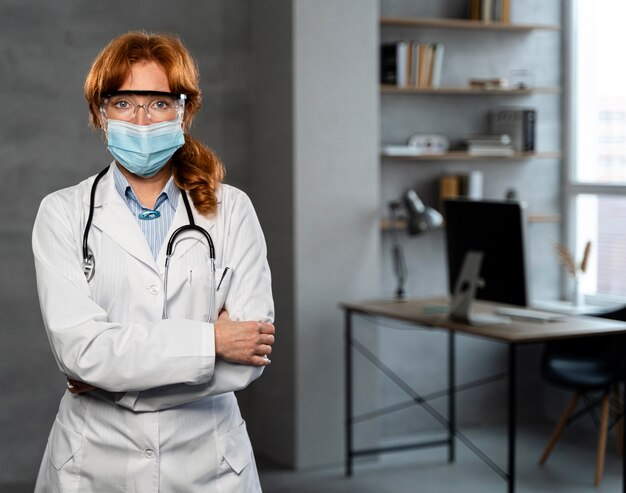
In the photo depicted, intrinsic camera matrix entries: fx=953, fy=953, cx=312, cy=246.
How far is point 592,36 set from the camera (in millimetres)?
5406

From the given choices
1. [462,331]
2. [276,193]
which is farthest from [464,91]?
[462,331]

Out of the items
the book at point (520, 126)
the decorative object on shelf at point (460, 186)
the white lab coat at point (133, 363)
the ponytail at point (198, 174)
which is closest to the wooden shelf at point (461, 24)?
the book at point (520, 126)

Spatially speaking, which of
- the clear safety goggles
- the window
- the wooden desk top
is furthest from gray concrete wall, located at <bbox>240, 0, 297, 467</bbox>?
the clear safety goggles

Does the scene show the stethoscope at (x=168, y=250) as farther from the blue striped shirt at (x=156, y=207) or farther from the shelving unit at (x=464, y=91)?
the shelving unit at (x=464, y=91)

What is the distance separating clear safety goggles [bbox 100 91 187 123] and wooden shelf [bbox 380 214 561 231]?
122 inches

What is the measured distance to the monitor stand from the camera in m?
3.88

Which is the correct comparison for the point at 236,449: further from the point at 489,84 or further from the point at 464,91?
the point at 489,84

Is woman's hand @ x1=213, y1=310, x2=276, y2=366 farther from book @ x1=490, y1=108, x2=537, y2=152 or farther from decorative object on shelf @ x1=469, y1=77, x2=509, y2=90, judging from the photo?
book @ x1=490, y1=108, x2=537, y2=152

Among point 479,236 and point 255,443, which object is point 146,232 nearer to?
point 479,236

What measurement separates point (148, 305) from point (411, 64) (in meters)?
3.39

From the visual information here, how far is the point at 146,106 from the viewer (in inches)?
77.0

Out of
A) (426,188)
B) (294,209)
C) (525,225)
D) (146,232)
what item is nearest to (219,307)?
(146,232)

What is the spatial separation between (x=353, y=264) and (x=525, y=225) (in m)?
1.21

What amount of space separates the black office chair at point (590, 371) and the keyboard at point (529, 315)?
370 mm
